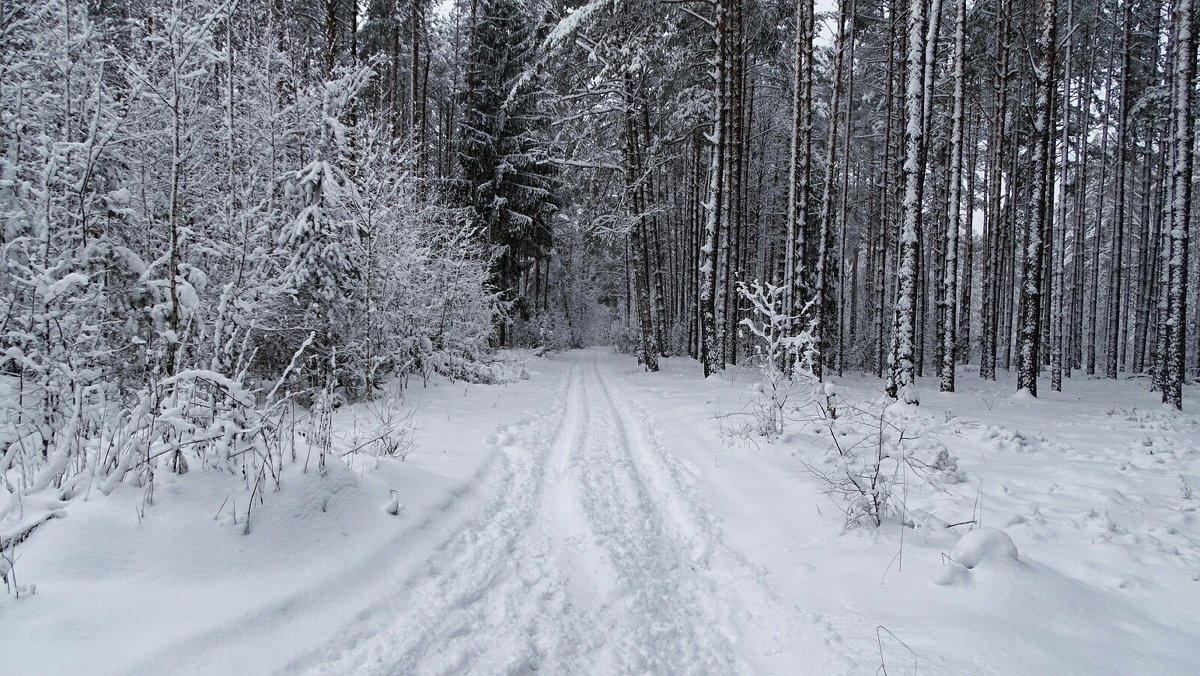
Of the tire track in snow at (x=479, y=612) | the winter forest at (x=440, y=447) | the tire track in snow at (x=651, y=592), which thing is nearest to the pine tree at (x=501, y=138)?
the winter forest at (x=440, y=447)

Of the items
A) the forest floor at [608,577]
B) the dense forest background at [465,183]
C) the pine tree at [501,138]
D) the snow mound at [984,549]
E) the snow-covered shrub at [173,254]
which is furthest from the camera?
the pine tree at [501,138]

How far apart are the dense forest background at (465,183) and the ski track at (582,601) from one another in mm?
1631

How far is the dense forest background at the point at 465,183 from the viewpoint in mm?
4738

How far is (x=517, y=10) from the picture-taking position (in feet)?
68.3

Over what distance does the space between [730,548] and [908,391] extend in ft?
22.9

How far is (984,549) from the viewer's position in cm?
290

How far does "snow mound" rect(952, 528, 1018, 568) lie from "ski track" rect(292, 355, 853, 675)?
1.03 m

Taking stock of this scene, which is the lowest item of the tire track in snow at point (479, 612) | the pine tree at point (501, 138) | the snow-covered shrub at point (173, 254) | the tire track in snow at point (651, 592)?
the tire track in snow at point (651, 592)

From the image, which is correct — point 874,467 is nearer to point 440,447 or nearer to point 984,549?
point 984,549

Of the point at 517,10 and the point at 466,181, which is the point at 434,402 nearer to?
the point at 466,181

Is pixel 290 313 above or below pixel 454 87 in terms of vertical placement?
below

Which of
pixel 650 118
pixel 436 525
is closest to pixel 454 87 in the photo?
pixel 650 118

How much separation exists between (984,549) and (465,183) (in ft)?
71.2

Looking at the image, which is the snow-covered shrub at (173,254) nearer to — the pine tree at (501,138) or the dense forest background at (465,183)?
the dense forest background at (465,183)
